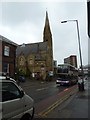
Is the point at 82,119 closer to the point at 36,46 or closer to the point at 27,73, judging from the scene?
the point at 27,73

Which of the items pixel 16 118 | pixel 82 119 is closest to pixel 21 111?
pixel 16 118

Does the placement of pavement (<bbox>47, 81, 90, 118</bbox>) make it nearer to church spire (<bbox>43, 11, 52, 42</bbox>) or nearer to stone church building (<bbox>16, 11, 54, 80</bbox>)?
stone church building (<bbox>16, 11, 54, 80</bbox>)

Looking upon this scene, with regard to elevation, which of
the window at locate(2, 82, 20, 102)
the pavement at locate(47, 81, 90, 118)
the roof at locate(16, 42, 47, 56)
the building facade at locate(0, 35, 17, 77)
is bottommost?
the pavement at locate(47, 81, 90, 118)

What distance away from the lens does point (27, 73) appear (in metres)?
101

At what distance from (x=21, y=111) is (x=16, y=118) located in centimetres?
35

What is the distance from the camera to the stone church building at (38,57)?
341 feet

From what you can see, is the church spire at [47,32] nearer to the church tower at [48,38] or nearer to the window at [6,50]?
the church tower at [48,38]

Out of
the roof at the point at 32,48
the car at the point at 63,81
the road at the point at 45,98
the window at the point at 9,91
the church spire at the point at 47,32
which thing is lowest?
the road at the point at 45,98

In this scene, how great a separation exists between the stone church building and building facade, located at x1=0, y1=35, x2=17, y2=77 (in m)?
42.8

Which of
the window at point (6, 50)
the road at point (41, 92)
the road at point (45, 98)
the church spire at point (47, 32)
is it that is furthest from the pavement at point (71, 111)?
the church spire at point (47, 32)

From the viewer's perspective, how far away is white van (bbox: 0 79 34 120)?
257 inches

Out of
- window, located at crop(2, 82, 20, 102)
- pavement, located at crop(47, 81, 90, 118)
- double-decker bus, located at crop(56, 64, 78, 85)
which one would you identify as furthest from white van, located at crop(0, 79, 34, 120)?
double-decker bus, located at crop(56, 64, 78, 85)

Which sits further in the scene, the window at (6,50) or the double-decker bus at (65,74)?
the window at (6,50)

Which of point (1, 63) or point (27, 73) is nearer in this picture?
point (1, 63)
